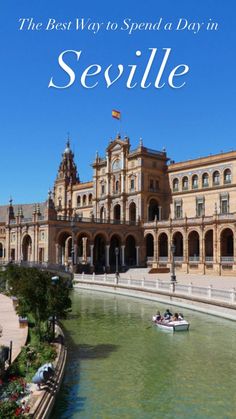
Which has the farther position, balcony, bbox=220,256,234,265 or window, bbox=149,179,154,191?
window, bbox=149,179,154,191

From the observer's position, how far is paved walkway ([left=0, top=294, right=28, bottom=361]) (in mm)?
16969

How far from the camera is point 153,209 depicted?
71625 mm

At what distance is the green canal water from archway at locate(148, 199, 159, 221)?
43594mm

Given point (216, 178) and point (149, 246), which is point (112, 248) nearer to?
point (149, 246)

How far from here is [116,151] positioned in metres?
73.4

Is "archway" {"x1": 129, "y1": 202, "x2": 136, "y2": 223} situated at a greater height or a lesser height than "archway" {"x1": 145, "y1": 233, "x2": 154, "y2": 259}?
greater

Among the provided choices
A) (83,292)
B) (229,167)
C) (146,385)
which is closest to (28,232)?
(83,292)

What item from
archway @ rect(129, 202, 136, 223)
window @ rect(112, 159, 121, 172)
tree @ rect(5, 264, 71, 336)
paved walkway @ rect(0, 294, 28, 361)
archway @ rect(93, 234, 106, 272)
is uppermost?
window @ rect(112, 159, 121, 172)

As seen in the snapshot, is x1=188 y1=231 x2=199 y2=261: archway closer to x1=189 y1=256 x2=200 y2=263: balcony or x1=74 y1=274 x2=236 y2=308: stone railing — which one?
x1=189 y1=256 x2=200 y2=263: balcony

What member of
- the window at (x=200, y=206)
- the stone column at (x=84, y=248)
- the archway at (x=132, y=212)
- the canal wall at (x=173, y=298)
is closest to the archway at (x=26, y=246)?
the stone column at (x=84, y=248)

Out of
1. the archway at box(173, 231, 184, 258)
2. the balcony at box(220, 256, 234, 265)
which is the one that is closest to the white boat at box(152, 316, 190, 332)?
the balcony at box(220, 256, 234, 265)

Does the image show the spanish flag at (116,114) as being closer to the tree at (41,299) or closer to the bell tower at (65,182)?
the bell tower at (65,182)

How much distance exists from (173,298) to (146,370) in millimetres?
17341

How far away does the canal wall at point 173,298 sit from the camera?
26986 mm
